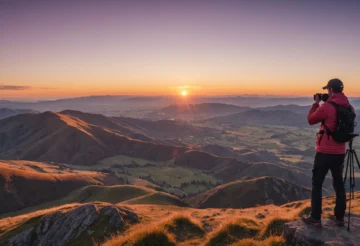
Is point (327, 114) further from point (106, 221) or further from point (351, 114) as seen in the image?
point (106, 221)

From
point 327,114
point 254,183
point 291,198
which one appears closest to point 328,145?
point 327,114

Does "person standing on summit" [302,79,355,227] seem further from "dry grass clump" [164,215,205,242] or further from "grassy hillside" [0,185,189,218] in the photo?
"grassy hillside" [0,185,189,218]

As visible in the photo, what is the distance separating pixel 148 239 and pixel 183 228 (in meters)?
4.44

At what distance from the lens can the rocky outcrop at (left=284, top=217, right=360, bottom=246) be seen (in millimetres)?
9867

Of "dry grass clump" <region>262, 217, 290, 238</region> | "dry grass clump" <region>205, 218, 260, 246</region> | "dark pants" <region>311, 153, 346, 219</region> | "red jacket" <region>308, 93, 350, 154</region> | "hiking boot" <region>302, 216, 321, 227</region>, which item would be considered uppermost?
"red jacket" <region>308, 93, 350, 154</region>

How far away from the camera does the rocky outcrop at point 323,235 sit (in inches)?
388

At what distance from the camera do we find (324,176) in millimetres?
11500

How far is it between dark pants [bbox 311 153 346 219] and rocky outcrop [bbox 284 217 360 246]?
2.08 ft

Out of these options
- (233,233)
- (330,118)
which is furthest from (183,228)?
(330,118)

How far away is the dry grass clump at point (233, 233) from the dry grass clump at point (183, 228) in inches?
78.5

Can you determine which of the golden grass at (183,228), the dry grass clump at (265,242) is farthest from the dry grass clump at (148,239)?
the dry grass clump at (265,242)

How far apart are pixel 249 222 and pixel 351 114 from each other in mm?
8056

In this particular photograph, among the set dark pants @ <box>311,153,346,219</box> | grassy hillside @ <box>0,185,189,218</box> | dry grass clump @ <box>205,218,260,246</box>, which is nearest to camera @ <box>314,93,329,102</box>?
dark pants @ <box>311,153,346,219</box>

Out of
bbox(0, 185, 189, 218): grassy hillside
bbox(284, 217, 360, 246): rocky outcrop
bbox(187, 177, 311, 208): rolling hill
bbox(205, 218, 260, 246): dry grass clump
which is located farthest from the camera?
bbox(187, 177, 311, 208): rolling hill
